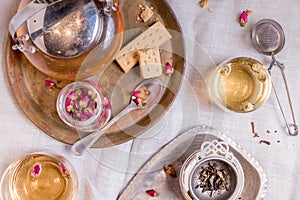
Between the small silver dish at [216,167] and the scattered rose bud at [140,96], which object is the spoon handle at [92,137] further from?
the small silver dish at [216,167]

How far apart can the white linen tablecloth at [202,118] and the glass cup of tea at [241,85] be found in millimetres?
21

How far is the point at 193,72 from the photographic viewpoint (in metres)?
0.98

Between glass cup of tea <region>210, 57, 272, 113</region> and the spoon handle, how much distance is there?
0.15m

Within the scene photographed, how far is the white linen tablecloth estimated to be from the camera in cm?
97

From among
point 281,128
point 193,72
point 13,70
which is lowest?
point 281,128

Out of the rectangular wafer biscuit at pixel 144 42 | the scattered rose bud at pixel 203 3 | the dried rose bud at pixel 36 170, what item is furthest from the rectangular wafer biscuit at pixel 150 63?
the dried rose bud at pixel 36 170

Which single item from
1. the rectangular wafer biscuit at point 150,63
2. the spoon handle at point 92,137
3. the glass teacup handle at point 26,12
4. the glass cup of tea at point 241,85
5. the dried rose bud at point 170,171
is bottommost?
the dried rose bud at point 170,171

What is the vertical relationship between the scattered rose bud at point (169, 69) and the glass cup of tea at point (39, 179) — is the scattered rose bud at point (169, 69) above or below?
above

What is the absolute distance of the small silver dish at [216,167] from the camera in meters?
0.91

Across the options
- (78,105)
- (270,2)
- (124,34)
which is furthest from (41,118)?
(270,2)

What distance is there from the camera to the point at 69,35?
2.96 feet

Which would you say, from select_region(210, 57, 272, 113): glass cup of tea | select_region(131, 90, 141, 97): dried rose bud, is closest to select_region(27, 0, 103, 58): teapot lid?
select_region(131, 90, 141, 97): dried rose bud

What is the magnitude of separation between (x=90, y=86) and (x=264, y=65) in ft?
1.02

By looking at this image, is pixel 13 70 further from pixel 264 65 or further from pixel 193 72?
pixel 264 65
